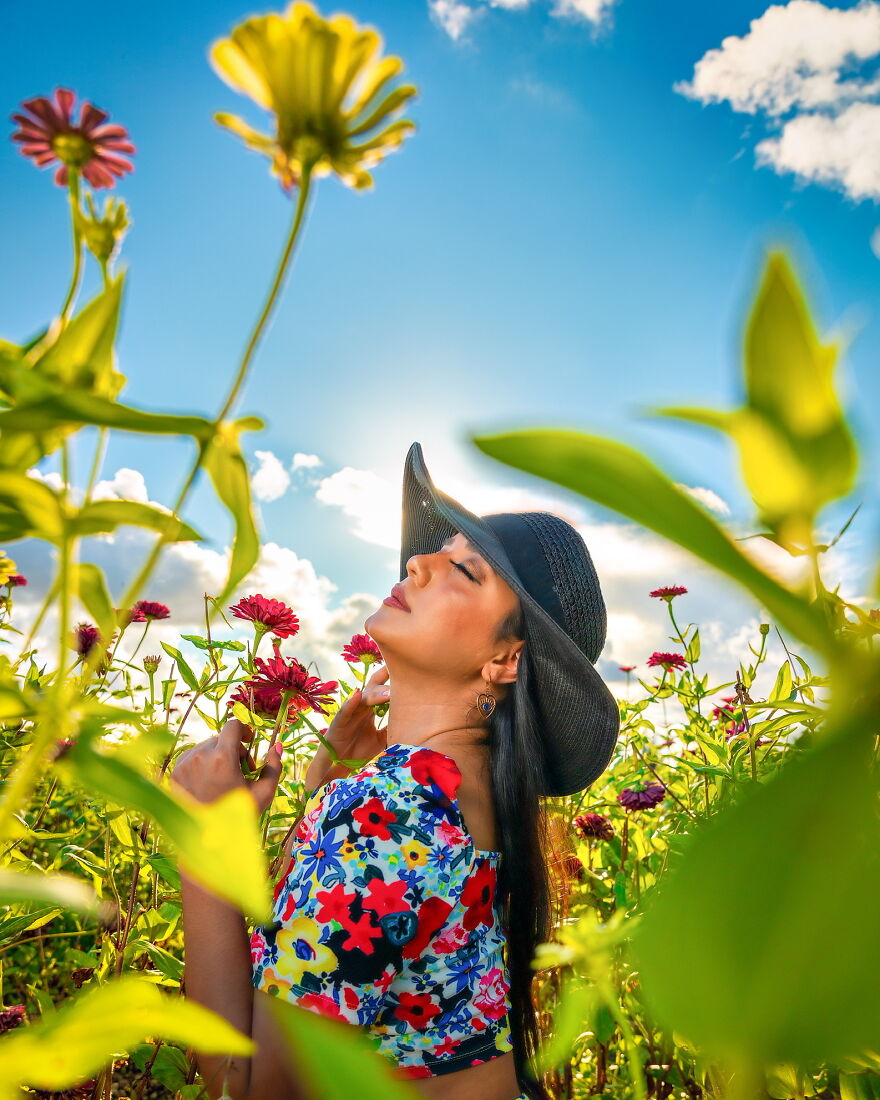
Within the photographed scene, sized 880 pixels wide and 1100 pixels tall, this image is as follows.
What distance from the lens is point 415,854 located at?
1027 mm

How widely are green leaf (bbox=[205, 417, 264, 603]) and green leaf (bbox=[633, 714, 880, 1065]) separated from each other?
21cm

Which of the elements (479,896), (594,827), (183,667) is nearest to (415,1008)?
(479,896)

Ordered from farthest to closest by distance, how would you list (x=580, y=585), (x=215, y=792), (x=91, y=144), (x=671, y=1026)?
(x=580, y=585) < (x=215, y=792) < (x=91, y=144) < (x=671, y=1026)

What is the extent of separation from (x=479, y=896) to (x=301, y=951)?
319 millimetres

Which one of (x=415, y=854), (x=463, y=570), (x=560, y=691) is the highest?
(x=463, y=570)

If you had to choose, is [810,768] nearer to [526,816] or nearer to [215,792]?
[215,792]

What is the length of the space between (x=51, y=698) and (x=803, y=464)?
0.22 meters

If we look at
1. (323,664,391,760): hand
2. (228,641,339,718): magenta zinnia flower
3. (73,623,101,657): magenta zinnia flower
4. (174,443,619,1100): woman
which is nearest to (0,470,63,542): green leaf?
(174,443,619,1100): woman

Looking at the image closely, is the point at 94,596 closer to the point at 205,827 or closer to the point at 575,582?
the point at 205,827

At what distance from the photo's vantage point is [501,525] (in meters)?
1.68

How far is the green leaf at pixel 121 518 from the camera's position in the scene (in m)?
0.26

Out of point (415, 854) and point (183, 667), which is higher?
point (183, 667)

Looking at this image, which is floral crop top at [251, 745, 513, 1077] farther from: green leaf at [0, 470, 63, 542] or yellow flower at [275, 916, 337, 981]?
green leaf at [0, 470, 63, 542]

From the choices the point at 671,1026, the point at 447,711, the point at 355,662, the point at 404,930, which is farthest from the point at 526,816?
the point at 671,1026
